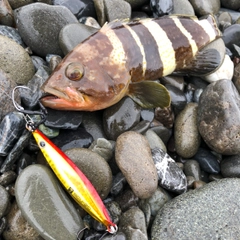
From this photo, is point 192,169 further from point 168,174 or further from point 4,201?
point 4,201

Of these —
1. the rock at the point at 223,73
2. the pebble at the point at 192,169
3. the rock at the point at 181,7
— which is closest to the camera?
the pebble at the point at 192,169

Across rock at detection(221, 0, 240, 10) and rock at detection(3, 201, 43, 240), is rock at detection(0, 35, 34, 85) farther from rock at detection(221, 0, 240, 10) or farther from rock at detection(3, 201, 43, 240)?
rock at detection(221, 0, 240, 10)

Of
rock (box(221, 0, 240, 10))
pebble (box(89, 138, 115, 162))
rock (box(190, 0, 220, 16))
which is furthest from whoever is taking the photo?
rock (box(221, 0, 240, 10))

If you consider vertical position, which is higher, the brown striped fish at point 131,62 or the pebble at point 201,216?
the brown striped fish at point 131,62

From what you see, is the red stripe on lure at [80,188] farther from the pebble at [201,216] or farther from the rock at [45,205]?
the pebble at [201,216]

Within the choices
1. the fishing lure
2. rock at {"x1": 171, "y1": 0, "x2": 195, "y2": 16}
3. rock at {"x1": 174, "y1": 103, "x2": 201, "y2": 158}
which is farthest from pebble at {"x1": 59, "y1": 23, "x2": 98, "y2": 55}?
rock at {"x1": 171, "y1": 0, "x2": 195, "y2": 16}

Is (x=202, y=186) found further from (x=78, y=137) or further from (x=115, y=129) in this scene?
(x=78, y=137)

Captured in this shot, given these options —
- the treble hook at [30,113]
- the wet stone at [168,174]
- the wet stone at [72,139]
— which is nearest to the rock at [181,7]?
the wet stone at [168,174]
